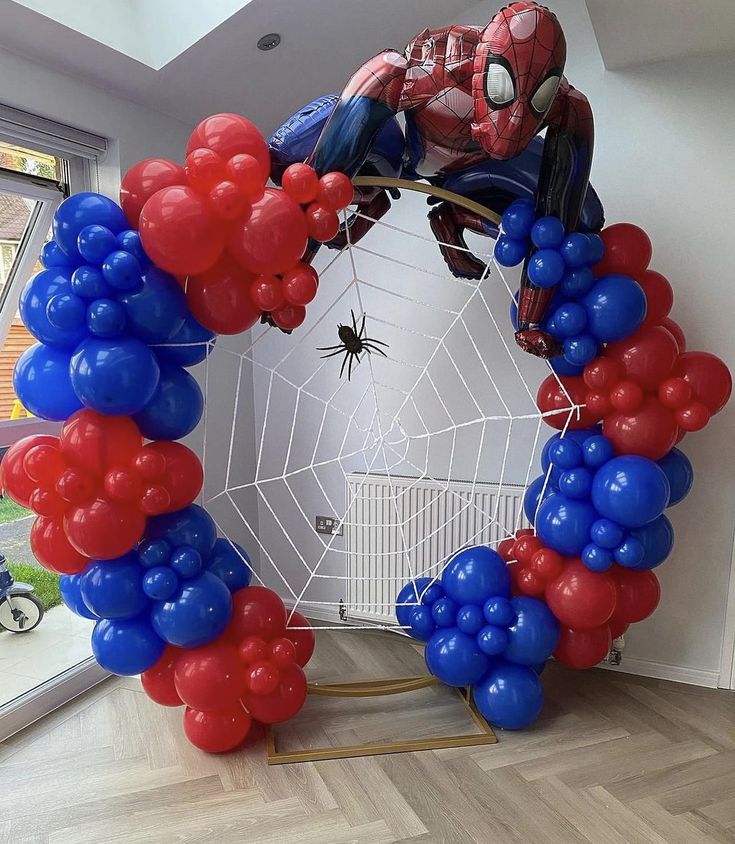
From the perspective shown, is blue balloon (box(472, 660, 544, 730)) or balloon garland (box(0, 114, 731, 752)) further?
blue balloon (box(472, 660, 544, 730))

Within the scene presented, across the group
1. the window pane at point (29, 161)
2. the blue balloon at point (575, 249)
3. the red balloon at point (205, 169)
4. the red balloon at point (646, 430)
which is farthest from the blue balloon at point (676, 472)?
the window pane at point (29, 161)

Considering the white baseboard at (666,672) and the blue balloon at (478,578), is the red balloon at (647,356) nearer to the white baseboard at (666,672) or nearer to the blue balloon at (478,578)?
the blue balloon at (478,578)

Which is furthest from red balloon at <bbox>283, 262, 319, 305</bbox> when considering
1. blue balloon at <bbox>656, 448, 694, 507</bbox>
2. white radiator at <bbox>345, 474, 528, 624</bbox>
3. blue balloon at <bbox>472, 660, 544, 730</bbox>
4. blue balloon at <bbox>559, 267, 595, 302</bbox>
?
blue balloon at <bbox>472, 660, 544, 730</bbox>

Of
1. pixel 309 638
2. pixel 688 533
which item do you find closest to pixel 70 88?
pixel 309 638

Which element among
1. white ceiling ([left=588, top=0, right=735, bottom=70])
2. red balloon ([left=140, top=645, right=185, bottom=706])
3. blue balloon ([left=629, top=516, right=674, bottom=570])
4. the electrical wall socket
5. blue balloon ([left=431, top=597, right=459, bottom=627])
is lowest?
red balloon ([left=140, top=645, right=185, bottom=706])

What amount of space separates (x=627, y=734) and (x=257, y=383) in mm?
2007

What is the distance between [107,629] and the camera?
6.37 ft

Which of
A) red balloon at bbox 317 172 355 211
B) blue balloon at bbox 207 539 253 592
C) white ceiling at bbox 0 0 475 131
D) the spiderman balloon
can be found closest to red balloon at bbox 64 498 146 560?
blue balloon at bbox 207 539 253 592

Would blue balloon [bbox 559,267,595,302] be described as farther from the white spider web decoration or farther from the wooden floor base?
the wooden floor base

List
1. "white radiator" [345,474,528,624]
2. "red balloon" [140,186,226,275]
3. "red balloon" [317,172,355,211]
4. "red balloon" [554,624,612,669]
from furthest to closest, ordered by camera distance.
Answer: "white radiator" [345,474,528,624] < "red balloon" [554,624,612,669] < "red balloon" [317,172,355,211] < "red balloon" [140,186,226,275]

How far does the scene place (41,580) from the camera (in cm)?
264

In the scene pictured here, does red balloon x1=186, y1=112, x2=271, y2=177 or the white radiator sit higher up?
red balloon x1=186, y1=112, x2=271, y2=177

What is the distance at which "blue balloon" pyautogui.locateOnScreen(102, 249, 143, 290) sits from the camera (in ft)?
5.48

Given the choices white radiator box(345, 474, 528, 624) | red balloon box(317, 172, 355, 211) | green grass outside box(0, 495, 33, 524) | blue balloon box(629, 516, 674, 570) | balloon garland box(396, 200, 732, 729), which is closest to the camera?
red balloon box(317, 172, 355, 211)
